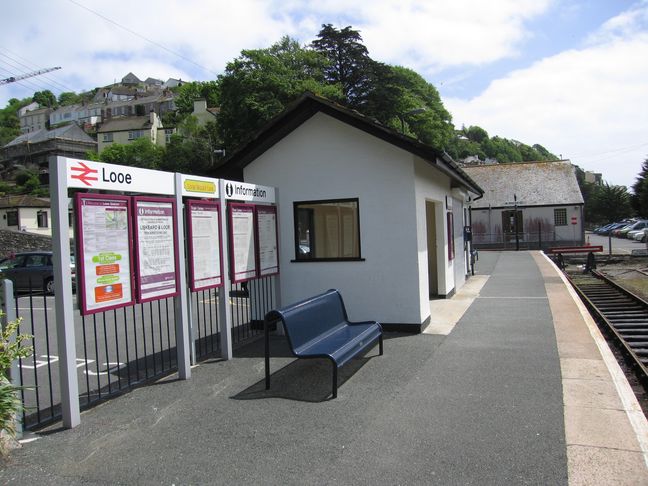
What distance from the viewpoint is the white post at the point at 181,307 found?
6.20 m

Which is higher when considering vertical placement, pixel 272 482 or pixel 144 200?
pixel 144 200

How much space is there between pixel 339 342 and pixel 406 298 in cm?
Answer: 266

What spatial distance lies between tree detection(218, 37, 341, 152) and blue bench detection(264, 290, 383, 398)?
32796 mm

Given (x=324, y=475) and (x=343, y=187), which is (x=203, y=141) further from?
(x=324, y=475)

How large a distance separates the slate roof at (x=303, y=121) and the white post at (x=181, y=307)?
3037mm

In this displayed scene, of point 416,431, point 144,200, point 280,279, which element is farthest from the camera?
point 280,279

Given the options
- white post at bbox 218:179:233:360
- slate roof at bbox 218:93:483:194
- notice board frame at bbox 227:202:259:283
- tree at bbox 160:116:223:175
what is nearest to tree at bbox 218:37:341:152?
tree at bbox 160:116:223:175

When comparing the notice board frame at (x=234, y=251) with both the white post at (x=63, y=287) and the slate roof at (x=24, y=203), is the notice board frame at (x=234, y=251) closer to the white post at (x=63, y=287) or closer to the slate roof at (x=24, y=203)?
the white post at (x=63, y=287)

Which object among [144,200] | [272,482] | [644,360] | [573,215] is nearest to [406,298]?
[644,360]

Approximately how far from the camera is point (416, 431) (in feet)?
14.8

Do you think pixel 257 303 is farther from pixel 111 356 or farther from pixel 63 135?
pixel 63 135

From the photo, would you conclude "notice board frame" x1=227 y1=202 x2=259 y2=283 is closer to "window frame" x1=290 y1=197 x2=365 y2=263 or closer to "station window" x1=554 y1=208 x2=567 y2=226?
"window frame" x1=290 y1=197 x2=365 y2=263

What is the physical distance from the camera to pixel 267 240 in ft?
28.2

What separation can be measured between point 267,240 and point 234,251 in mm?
1218
